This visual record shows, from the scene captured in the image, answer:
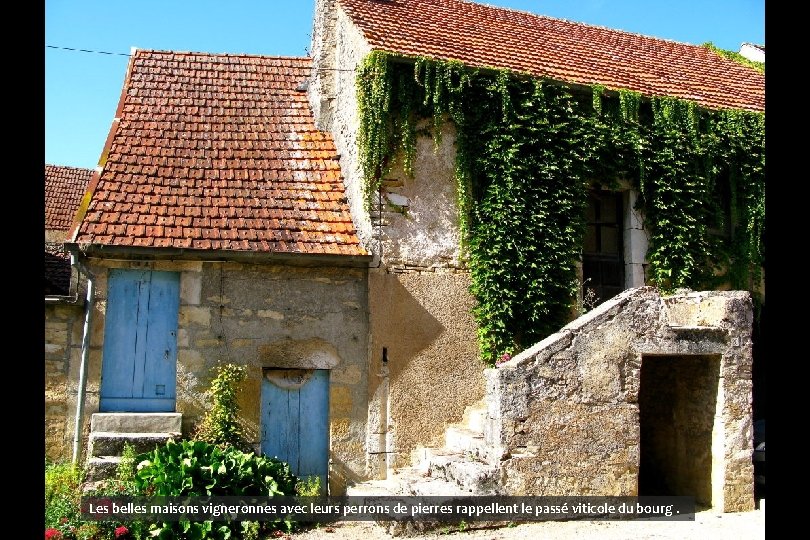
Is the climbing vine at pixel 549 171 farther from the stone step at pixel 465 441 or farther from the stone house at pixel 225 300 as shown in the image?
the stone house at pixel 225 300

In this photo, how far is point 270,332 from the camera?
877 centimetres

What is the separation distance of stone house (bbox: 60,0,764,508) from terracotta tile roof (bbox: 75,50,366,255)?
0.10 feet

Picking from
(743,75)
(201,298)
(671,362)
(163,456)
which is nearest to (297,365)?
(201,298)

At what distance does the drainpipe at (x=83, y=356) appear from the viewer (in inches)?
323

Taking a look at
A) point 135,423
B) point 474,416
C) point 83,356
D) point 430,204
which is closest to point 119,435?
point 135,423

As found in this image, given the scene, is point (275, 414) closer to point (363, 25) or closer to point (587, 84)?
point (363, 25)

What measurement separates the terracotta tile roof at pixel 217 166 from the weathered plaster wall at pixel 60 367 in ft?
3.37

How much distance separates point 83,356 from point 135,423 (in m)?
1.05

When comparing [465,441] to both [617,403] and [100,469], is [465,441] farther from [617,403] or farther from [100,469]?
[100,469]

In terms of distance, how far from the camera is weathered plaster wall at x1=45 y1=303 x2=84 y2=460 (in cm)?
826

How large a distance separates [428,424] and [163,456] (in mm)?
3271

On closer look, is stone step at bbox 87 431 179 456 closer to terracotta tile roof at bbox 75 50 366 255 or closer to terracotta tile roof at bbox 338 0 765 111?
terracotta tile roof at bbox 75 50 366 255

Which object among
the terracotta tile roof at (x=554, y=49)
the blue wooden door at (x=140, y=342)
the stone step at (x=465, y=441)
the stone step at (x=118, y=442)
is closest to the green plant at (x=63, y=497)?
the stone step at (x=118, y=442)

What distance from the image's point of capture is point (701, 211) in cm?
1034
